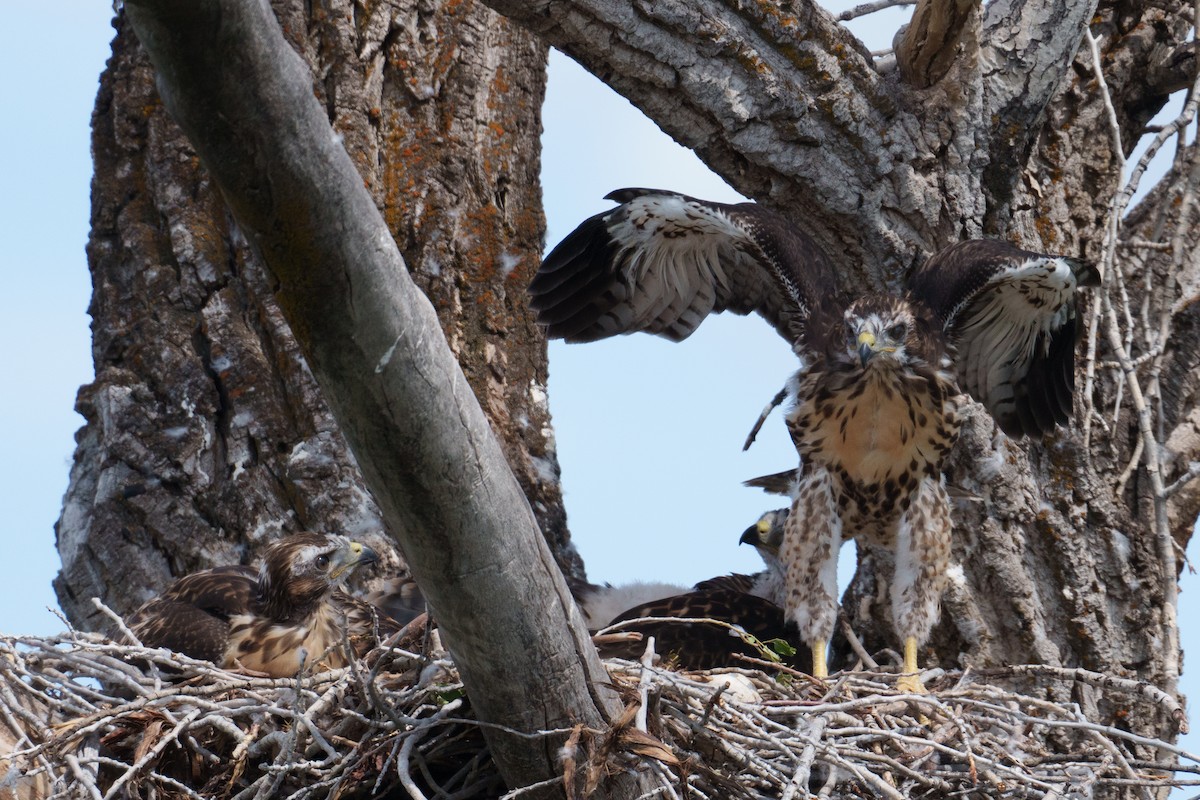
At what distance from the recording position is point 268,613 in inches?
195

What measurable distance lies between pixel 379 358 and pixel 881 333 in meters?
2.72

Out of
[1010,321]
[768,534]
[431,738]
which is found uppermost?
[1010,321]

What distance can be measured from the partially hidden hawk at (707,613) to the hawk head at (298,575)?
1.03 metres

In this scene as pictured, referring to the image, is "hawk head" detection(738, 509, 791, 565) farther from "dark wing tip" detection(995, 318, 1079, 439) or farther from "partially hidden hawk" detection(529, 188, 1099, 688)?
"dark wing tip" detection(995, 318, 1079, 439)

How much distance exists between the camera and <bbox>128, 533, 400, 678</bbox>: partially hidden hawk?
4.75 meters

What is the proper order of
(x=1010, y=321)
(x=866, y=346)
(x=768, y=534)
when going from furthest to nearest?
(x=768, y=534) → (x=1010, y=321) → (x=866, y=346)

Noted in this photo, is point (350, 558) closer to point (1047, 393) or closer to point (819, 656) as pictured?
point (819, 656)

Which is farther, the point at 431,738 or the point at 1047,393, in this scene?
the point at 1047,393

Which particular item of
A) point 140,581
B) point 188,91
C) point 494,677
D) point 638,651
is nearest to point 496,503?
point 494,677

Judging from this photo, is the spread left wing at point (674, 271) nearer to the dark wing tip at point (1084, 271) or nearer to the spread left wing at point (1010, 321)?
the spread left wing at point (1010, 321)

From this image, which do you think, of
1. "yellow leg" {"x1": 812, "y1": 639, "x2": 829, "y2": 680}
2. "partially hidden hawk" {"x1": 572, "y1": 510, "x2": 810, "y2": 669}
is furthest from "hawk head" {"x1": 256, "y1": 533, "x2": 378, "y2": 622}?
"yellow leg" {"x1": 812, "y1": 639, "x2": 829, "y2": 680}

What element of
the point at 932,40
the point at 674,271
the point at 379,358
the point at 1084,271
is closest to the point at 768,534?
the point at 674,271

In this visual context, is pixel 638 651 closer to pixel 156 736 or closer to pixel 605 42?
pixel 156 736

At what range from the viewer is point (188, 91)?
240 centimetres
